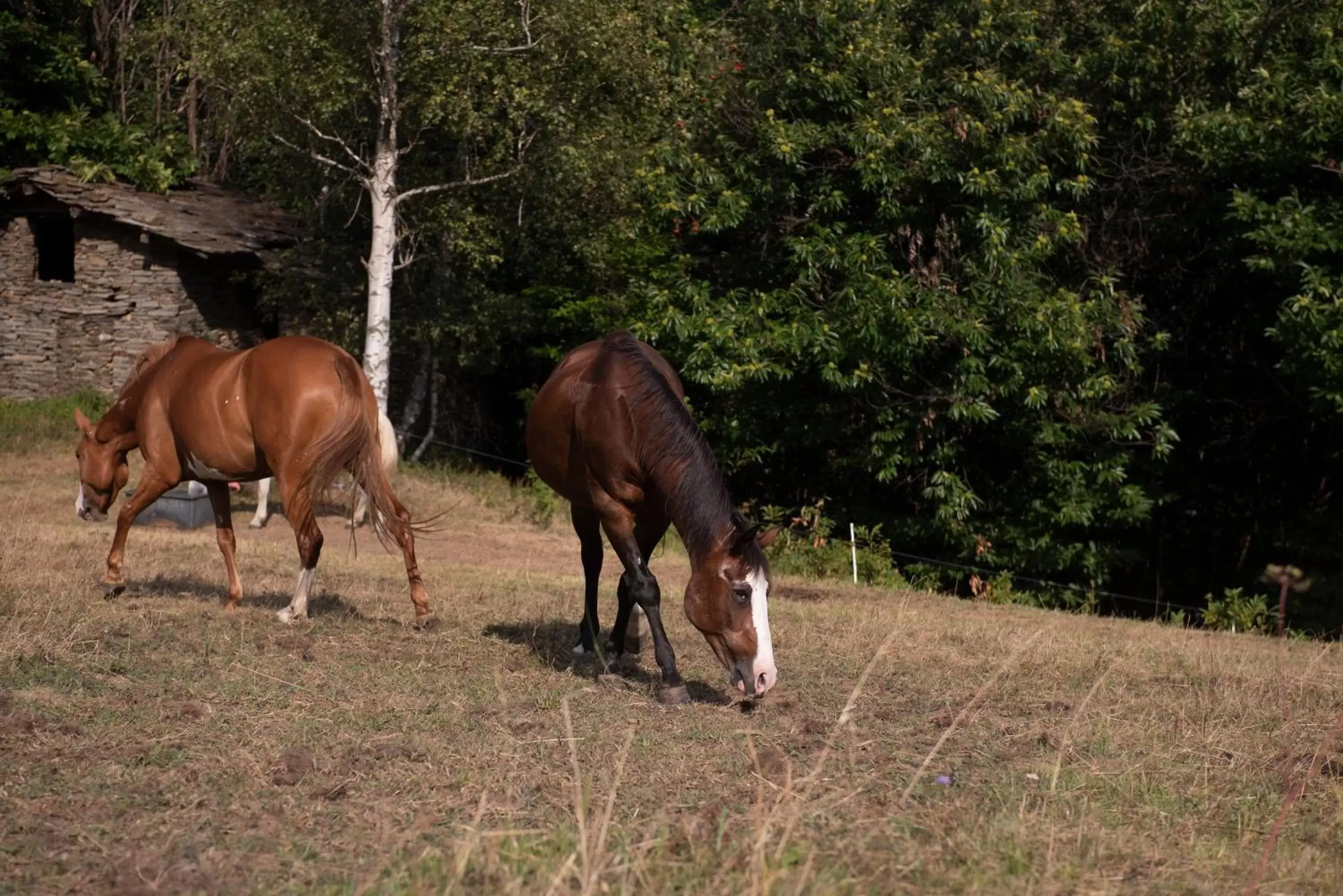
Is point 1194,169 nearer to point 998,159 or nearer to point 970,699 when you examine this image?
point 998,159

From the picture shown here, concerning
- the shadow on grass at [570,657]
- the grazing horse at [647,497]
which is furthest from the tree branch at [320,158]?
the grazing horse at [647,497]

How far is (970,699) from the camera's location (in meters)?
7.23

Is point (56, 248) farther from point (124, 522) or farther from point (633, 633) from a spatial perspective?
point (633, 633)

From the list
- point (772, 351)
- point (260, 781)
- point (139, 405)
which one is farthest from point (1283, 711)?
point (772, 351)

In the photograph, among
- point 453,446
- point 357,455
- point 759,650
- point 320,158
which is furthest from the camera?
point 453,446

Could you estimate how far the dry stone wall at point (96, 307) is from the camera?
2333 cm

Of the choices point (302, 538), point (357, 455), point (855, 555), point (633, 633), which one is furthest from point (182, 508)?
point (633, 633)

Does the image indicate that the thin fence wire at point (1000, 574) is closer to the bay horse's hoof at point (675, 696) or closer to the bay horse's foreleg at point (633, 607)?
the bay horse's foreleg at point (633, 607)

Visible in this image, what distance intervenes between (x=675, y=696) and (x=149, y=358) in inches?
219

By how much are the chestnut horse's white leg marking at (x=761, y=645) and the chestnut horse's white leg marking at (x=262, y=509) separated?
10.6m

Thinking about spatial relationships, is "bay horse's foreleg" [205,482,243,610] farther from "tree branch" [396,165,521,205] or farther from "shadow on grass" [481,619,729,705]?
"tree branch" [396,165,521,205]

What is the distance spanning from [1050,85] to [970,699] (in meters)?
12.7

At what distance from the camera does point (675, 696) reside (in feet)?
22.7

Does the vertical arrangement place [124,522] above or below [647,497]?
below
